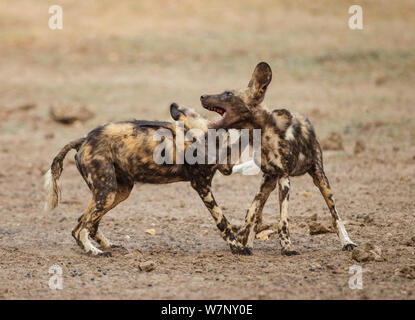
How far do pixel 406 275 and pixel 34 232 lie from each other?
4356mm

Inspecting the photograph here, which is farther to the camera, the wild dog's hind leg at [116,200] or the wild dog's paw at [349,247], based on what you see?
the wild dog's hind leg at [116,200]

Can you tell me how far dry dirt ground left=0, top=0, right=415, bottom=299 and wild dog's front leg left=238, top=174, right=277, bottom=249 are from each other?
19cm

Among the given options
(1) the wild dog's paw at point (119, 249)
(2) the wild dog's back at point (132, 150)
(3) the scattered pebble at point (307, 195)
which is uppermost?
(2) the wild dog's back at point (132, 150)

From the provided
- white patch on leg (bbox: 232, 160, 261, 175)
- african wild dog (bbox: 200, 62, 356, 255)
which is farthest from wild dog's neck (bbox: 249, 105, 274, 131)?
white patch on leg (bbox: 232, 160, 261, 175)

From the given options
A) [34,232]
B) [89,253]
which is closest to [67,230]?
[34,232]

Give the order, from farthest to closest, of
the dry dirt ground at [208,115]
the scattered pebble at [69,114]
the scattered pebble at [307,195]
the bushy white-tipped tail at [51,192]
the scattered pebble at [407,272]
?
the scattered pebble at [69,114]
the scattered pebble at [307,195]
the bushy white-tipped tail at [51,192]
the dry dirt ground at [208,115]
the scattered pebble at [407,272]

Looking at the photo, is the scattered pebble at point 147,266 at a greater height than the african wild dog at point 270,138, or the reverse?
the african wild dog at point 270,138

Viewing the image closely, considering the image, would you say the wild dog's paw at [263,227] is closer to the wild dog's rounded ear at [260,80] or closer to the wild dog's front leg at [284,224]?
the wild dog's front leg at [284,224]

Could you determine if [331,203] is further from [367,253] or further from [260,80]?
[260,80]

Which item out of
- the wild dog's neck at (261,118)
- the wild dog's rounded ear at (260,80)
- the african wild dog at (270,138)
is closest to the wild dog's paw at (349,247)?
the african wild dog at (270,138)

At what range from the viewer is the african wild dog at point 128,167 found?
7.02m

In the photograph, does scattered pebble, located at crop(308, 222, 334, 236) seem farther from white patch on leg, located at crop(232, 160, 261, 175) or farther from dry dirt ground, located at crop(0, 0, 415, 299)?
white patch on leg, located at crop(232, 160, 261, 175)

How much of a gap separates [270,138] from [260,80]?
58cm
